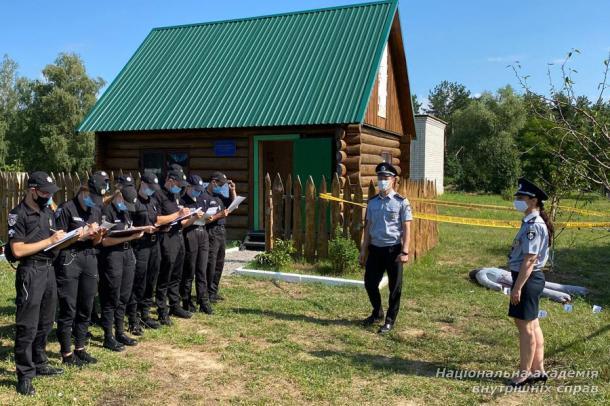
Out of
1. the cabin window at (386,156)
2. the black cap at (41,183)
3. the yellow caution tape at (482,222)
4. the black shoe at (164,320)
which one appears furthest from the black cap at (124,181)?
the cabin window at (386,156)

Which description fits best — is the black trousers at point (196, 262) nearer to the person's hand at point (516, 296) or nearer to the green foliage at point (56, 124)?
the person's hand at point (516, 296)

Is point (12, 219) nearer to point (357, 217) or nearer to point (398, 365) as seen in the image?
point (398, 365)

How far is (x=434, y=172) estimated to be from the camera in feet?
113

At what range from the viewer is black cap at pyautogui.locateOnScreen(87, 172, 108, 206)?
5.11m

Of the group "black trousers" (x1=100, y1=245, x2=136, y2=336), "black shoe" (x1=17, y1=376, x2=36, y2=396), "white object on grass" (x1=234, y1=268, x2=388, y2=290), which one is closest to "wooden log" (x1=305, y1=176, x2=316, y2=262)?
"white object on grass" (x1=234, y1=268, x2=388, y2=290)

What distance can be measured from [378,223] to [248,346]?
7.09 feet

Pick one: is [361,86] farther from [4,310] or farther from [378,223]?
[4,310]

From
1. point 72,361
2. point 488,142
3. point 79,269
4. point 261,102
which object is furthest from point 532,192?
point 488,142

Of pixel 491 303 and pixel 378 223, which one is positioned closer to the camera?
pixel 378 223

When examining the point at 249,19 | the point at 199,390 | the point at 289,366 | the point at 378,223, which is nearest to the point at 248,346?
the point at 289,366

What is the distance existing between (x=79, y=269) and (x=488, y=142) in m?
42.3

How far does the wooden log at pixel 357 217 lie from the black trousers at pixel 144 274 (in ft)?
14.1

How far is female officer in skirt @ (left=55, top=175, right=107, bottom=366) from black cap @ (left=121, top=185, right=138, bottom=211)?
1.22 feet

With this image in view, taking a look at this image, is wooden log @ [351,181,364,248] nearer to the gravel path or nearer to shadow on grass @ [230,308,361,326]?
the gravel path
